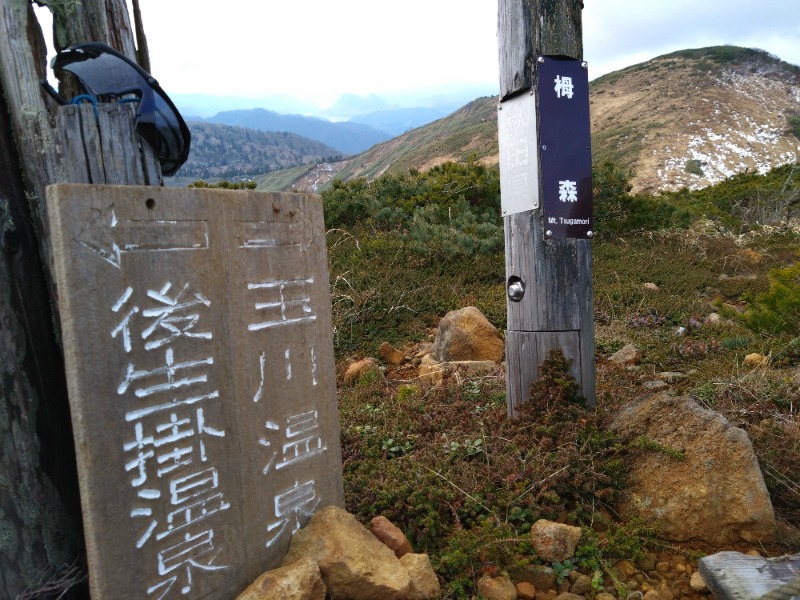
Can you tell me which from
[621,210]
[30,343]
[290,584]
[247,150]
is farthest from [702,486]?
[247,150]

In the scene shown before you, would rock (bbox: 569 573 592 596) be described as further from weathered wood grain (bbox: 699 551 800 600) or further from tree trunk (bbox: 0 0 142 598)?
tree trunk (bbox: 0 0 142 598)

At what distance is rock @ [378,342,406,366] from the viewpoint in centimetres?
525

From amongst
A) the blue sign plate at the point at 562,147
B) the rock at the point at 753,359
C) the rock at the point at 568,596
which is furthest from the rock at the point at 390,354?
the rock at the point at 568,596

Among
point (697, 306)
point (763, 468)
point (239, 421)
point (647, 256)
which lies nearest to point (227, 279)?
point (239, 421)

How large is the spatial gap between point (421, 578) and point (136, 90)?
1.82 m

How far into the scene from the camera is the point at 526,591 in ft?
6.89

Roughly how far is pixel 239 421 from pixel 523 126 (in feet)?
6.83

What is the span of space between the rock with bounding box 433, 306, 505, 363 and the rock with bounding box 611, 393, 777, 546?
2.18 metres

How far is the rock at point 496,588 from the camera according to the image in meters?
2.05

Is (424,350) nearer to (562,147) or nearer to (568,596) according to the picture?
(562,147)

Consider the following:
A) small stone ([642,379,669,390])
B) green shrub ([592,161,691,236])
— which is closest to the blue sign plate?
small stone ([642,379,669,390])

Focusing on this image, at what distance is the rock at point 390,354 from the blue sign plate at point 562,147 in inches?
100

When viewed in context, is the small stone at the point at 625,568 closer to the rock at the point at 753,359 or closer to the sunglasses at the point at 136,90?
the sunglasses at the point at 136,90

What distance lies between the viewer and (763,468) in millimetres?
2703
